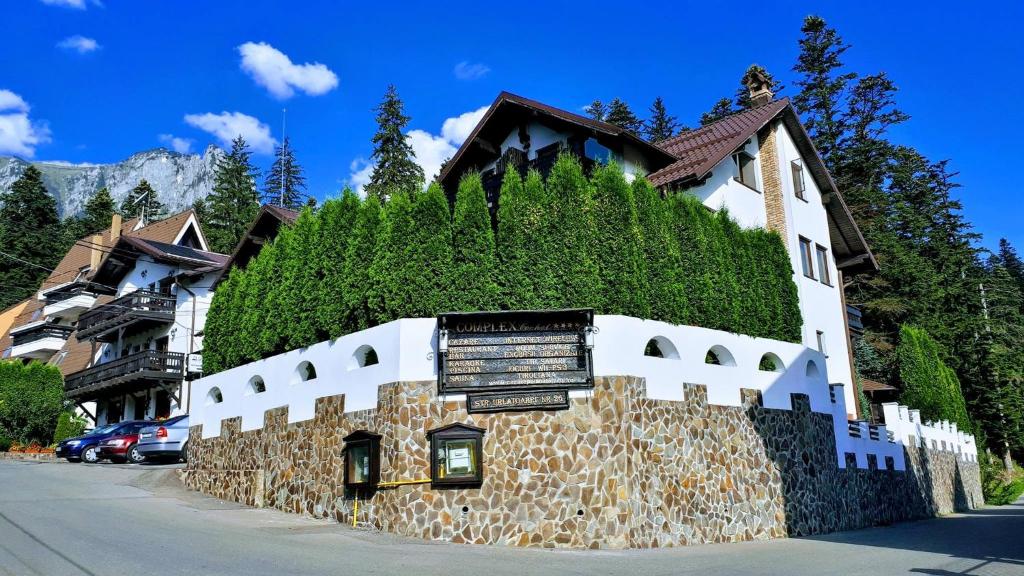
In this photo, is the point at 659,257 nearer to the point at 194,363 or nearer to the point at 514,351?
the point at 514,351

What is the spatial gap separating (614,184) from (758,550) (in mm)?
7238

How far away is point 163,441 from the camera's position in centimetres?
2333

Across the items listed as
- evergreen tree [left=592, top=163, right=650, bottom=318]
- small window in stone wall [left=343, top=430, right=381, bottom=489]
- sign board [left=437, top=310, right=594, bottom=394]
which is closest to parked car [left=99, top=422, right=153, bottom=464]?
small window in stone wall [left=343, top=430, right=381, bottom=489]

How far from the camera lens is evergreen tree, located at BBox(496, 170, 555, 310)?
46.4 ft

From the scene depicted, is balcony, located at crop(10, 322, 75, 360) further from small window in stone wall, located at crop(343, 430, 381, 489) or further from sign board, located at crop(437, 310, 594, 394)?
sign board, located at crop(437, 310, 594, 394)

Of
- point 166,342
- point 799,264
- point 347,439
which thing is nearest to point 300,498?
point 347,439

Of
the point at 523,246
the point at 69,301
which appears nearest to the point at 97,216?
the point at 69,301

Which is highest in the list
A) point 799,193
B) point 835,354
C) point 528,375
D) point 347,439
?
point 799,193

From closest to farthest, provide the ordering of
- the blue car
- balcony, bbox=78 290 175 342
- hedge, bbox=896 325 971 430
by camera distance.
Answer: the blue car → hedge, bbox=896 325 971 430 → balcony, bbox=78 290 175 342

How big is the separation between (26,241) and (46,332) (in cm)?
1601

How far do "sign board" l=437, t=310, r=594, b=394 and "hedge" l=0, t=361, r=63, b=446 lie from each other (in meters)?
28.9

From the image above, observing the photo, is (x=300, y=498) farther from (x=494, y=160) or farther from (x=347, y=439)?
(x=494, y=160)

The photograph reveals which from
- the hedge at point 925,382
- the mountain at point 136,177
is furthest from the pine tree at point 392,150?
the mountain at point 136,177

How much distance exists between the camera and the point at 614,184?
15.1 m
